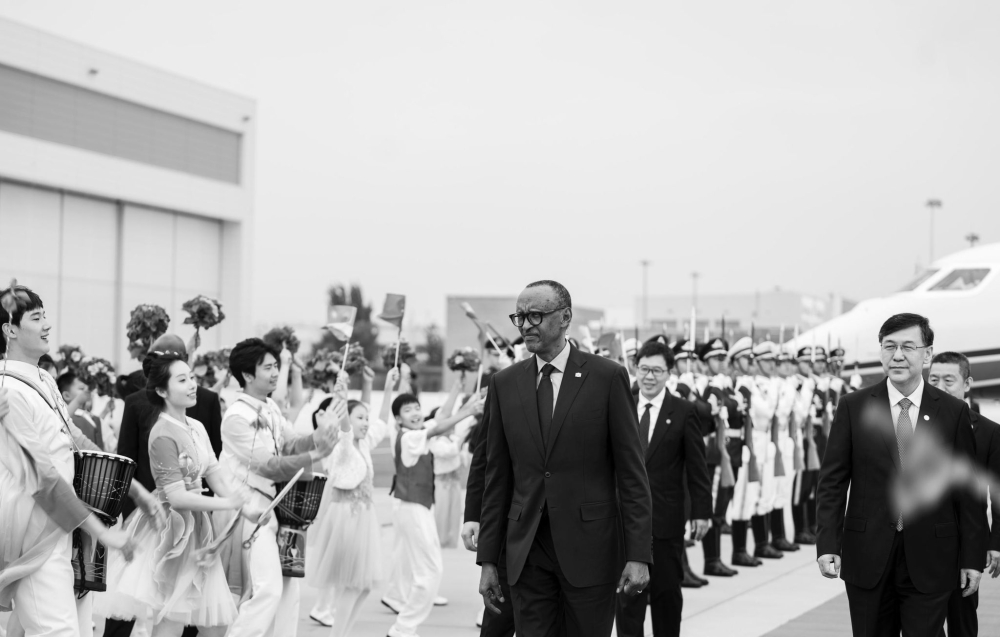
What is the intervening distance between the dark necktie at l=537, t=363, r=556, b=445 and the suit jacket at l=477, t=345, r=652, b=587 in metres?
0.02

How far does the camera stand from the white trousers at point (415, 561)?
27.4 ft

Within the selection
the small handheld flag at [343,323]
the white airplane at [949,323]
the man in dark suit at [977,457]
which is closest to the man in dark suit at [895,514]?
the man in dark suit at [977,457]

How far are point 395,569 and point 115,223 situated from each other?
93.0ft

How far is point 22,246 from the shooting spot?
32000mm

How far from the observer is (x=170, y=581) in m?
6.32

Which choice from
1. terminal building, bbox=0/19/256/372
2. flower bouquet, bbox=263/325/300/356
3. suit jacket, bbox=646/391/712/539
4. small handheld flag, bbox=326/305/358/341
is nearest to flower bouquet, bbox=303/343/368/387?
flower bouquet, bbox=263/325/300/356

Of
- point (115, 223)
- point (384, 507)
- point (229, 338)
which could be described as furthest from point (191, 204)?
point (384, 507)

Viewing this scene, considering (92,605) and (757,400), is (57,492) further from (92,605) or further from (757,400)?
(757,400)

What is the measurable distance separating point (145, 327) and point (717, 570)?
5.74 meters

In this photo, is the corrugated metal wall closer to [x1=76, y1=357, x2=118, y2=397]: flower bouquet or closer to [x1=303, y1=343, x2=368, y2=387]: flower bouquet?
[x1=76, y1=357, x2=118, y2=397]: flower bouquet

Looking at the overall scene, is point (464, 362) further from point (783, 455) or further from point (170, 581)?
point (170, 581)

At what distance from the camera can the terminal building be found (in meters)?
31.7

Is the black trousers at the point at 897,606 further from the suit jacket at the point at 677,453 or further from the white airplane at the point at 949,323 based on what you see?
the white airplane at the point at 949,323

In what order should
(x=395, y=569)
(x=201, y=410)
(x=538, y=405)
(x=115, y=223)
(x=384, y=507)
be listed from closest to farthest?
(x=538, y=405), (x=201, y=410), (x=395, y=569), (x=384, y=507), (x=115, y=223)
